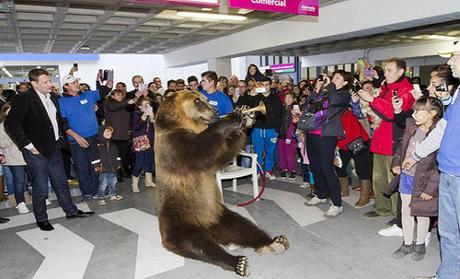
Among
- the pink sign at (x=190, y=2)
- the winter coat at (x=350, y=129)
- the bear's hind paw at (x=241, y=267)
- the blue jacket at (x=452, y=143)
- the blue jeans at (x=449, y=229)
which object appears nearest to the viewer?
the blue jacket at (x=452, y=143)

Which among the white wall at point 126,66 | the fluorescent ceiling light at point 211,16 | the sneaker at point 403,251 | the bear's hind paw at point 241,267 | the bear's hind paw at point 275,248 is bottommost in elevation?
the sneaker at point 403,251

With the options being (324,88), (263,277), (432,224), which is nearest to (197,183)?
(263,277)

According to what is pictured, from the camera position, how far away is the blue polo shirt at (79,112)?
4.53m

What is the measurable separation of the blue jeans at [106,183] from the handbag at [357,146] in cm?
309

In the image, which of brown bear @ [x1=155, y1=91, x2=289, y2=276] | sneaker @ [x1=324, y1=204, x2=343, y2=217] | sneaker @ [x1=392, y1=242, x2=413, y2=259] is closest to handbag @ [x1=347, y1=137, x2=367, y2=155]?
sneaker @ [x1=324, y1=204, x2=343, y2=217]

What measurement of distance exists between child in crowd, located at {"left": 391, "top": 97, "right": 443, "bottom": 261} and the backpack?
879 mm

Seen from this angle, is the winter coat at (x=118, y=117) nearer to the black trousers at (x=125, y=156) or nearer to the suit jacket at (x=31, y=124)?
the black trousers at (x=125, y=156)

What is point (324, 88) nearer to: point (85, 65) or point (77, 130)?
point (77, 130)

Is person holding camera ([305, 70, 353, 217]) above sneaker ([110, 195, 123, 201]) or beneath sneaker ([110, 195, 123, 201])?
above

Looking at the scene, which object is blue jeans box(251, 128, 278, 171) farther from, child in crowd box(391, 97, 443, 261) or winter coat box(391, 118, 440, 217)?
winter coat box(391, 118, 440, 217)

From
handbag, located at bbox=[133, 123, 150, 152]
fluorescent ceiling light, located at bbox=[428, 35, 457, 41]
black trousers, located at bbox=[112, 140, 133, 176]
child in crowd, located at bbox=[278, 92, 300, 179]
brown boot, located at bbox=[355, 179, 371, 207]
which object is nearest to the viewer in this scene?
brown boot, located at bbox=[355, 179, 371, 207]

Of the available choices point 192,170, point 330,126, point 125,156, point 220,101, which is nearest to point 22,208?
point 125,156

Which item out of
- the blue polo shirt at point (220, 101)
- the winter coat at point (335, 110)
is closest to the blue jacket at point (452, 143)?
the winter coat at point (335, 110)

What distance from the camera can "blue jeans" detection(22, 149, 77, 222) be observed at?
3.75 metres
